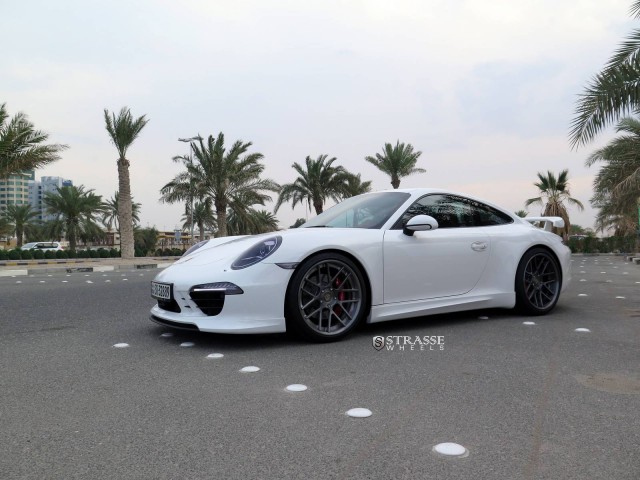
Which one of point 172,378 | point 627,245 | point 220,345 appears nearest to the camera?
point 172,378

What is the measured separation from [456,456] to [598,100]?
28.9ft

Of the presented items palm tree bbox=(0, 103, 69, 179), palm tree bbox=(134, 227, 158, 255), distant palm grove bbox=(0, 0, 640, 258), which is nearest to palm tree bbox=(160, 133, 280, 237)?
distant palm grove bbox=(0, 0, 640, 258)

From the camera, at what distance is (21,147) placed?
54.6 feet

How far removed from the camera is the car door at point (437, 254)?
4086mm

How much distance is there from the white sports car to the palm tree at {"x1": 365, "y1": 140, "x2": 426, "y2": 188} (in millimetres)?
26048

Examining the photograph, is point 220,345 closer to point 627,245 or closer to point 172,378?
point 172,378

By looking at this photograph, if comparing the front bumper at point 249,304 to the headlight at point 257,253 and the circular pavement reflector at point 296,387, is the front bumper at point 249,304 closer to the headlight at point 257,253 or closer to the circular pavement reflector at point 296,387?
the headlight at point 257,253

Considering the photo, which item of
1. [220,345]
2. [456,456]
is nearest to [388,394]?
[456,456]

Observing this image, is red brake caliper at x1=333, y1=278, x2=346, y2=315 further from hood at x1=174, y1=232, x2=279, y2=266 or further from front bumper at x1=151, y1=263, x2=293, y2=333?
hood at x1=174, y1=232, x2=279, y2=266

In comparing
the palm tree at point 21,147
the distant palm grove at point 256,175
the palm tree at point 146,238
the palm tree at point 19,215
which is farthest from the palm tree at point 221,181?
the palm tree at point 19,215

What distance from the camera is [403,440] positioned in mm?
2047

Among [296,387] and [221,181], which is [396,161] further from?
[296,387]

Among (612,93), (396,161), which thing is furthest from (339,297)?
(396,161)

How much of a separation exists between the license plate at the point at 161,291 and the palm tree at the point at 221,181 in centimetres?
2307
